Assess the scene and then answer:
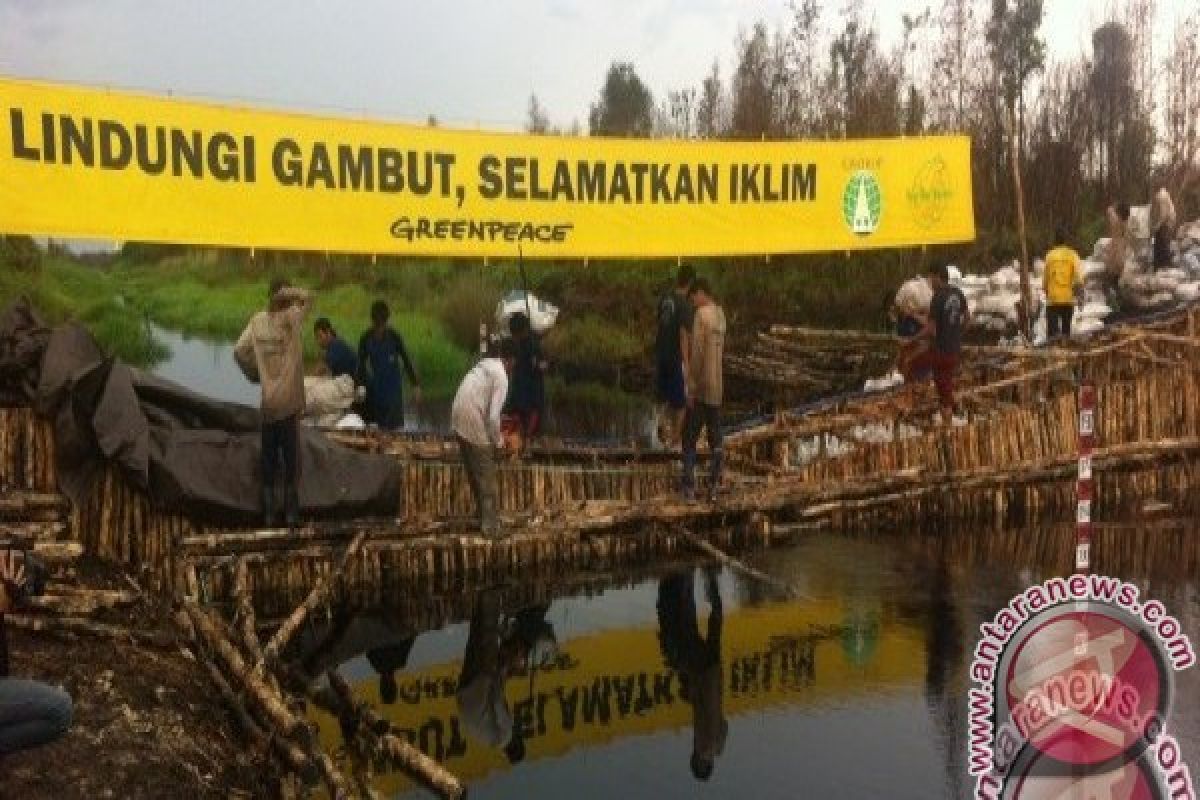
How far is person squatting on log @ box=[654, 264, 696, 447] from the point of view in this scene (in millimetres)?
9672

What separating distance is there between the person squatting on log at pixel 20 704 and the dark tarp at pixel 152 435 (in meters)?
3.54

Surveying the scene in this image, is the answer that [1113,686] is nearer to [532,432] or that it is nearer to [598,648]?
[598,648]

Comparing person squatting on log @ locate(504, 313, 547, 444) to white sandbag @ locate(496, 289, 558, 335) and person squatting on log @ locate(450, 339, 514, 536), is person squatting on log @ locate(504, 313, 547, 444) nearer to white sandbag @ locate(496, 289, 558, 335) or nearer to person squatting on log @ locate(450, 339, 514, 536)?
person squatting on log @ locate(450, 339, 514, 536)

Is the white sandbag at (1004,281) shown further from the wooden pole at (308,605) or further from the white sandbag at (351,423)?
the wooden pole at (308,605)

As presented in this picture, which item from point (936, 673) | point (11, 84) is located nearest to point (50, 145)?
point (11, 84)

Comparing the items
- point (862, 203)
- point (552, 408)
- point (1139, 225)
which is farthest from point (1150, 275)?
point (552, 408)

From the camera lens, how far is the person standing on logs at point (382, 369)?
33.2 feet

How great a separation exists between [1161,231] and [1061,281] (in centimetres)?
411

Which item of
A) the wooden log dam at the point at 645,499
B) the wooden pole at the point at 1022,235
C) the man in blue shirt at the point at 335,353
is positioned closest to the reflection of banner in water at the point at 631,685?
the wooden log dam at the point at 645,499

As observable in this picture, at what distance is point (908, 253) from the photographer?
69.0 feet

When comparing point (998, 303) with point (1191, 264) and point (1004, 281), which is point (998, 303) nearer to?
point (1004, 281)

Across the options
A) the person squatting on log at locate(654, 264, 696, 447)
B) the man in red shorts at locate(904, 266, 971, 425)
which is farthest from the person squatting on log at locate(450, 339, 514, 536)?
the man in red shorts at locate(904, 266, 971, 425)

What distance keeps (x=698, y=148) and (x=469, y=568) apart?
6.07 m

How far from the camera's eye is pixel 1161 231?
1700 centimetres
